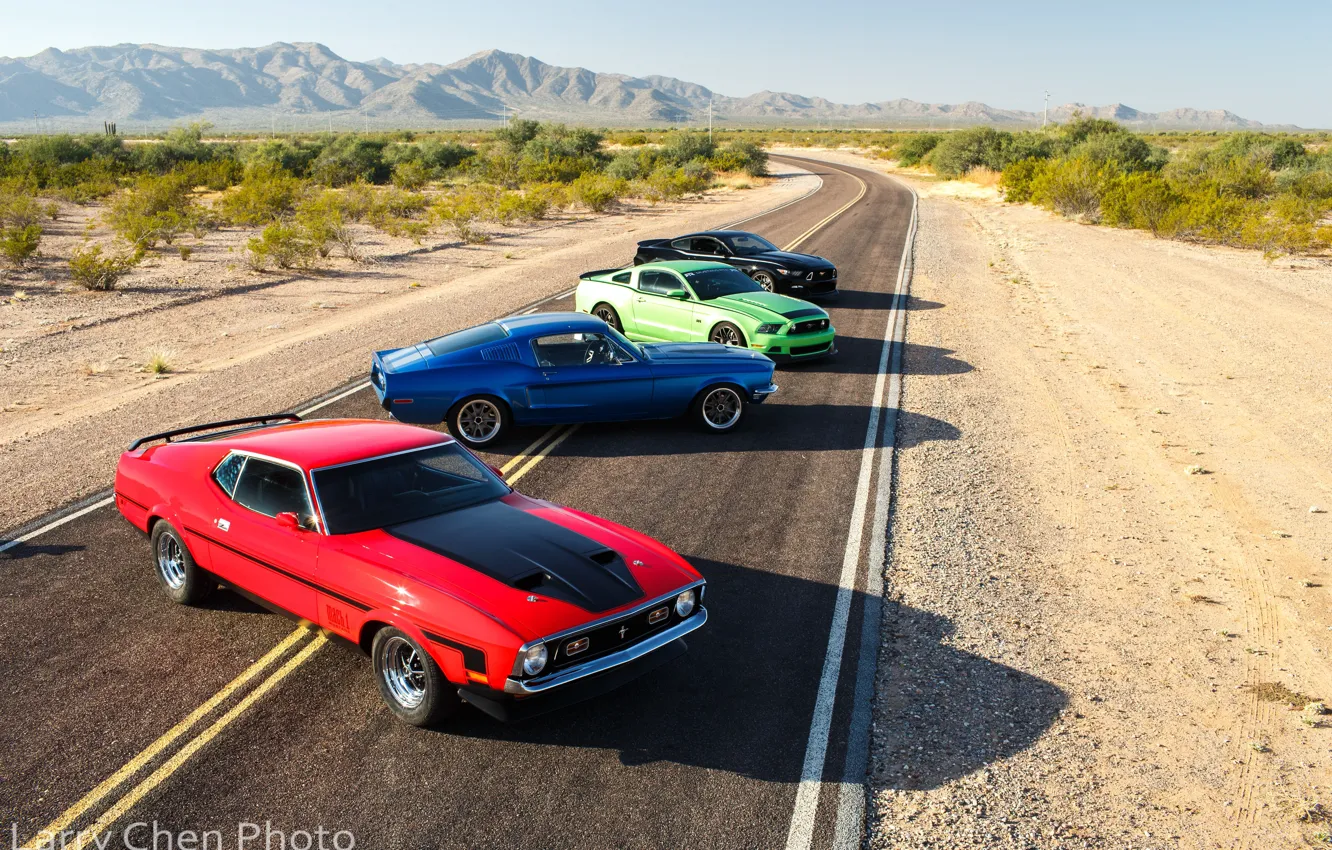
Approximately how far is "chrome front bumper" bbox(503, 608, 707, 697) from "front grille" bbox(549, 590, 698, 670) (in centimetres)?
3

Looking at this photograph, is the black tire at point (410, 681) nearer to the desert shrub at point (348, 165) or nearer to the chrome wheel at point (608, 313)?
the chrome wheel at point (608, 313)

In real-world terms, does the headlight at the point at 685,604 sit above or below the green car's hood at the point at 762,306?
below

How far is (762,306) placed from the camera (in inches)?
565

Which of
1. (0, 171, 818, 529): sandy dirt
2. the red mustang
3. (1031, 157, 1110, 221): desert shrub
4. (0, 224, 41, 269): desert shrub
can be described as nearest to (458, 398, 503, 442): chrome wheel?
(0, 171, 818, 529): sandy dirt

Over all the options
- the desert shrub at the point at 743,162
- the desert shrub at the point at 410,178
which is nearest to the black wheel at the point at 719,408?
the desert shrub at the point at 410,178

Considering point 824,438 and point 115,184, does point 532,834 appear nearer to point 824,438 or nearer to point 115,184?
point 824,438

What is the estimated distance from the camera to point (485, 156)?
2483 inches

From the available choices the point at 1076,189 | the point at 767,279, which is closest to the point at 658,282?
the point at 767,279

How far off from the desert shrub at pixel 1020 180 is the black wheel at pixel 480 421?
4082 cm

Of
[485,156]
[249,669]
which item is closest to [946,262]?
[249,669]

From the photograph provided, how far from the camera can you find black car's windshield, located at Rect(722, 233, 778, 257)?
63.9 ft

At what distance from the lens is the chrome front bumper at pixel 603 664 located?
4988 mm

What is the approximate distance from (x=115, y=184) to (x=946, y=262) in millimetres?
38750

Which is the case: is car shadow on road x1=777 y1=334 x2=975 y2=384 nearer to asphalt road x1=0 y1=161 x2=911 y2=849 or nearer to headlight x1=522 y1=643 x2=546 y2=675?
asphalt road x1=0 y1=161 x2=911 y2=849
